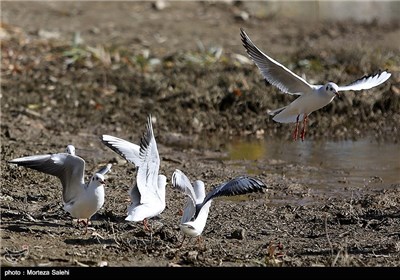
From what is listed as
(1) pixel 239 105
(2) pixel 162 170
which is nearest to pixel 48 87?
(1) pixel 239 105

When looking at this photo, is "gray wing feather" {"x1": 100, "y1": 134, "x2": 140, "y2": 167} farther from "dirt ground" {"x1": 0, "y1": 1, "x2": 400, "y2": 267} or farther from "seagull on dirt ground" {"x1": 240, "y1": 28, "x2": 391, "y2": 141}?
"seagull on dirt ground" {"x1": 240, "y1": 28, "x2": 391, "y2": 141}

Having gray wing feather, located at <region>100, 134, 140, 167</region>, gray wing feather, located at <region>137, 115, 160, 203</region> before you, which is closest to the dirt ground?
gray wing feather, located at <region>137, 115, 160, 203</region>

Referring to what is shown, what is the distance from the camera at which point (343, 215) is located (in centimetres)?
849

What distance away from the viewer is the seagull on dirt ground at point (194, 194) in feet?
24.0

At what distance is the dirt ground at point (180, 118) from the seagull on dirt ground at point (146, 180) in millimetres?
241

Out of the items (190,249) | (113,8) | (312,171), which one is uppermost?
(190,249)

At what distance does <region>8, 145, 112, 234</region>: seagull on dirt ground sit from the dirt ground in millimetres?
230

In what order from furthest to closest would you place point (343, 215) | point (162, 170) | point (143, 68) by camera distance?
point (143, 68), point (162, 170), point (343, 215)

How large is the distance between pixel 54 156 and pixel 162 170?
275 centimetres

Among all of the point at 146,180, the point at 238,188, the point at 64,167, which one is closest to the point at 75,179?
the point at 64,167

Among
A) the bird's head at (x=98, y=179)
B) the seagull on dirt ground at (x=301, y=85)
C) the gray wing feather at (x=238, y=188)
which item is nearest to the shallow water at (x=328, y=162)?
the seagull on dirt ground at (x=301, y=85)

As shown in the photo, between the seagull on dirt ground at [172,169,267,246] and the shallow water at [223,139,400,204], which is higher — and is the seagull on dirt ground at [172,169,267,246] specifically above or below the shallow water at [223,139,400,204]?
above

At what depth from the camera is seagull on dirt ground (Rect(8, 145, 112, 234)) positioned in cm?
769

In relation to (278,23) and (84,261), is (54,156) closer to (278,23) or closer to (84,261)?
(84,261)
